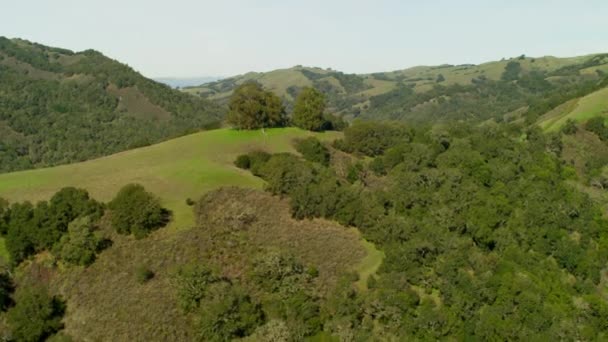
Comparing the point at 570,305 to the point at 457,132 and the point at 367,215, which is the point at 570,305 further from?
the point at 457,132

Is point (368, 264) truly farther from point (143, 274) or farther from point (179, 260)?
A: point (143, 274)

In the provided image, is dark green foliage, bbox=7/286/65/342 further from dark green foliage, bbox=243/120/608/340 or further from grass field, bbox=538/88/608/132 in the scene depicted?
grass field, bbox=538/88/608/132

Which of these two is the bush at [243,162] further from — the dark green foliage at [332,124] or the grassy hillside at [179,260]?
the dark green foliage at [332,124]

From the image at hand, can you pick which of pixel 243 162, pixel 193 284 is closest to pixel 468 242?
pixel 193 284

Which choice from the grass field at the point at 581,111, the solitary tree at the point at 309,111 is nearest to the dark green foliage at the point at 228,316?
the solitary tree at the point at 309,111

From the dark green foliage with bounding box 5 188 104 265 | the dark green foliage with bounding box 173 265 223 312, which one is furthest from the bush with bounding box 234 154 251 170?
the dark green foliage with bounding box 173 265 223 312
